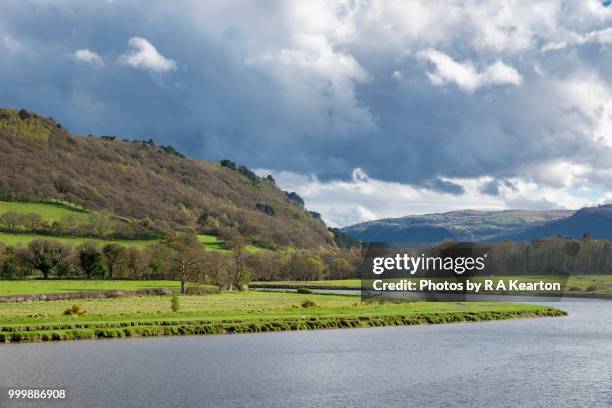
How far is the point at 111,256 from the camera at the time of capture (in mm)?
182500

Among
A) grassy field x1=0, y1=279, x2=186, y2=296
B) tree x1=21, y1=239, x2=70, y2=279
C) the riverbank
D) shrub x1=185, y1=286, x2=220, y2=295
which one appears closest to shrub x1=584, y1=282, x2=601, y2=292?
the riverbank

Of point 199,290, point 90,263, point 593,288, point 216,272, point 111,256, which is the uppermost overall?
point 111,256

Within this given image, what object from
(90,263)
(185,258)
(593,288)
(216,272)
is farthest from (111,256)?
(593,288)

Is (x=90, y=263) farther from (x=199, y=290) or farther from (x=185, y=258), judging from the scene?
(x=199, y=290)

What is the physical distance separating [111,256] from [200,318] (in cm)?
10363

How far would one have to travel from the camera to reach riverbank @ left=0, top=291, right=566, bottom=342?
70.6 meters

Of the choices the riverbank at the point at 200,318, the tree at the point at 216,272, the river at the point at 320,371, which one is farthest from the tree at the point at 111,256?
the river at the point at 320,371

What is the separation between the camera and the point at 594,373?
170ft

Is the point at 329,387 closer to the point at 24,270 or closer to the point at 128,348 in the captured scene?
the point at 128,348

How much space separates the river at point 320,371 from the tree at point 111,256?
377 ft

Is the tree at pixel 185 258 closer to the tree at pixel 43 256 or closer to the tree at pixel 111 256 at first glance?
the tree at pixel 111 256

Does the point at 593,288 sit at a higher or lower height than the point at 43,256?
lower

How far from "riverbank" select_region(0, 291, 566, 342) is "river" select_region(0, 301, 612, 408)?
3927mm

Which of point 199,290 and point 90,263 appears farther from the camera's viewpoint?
point 90,263
